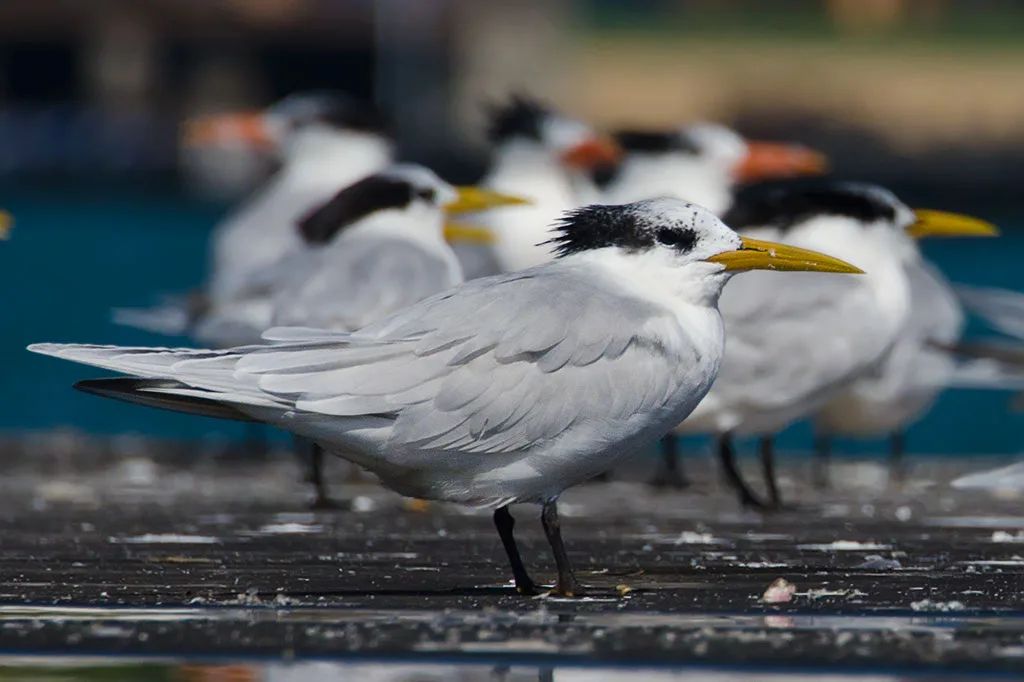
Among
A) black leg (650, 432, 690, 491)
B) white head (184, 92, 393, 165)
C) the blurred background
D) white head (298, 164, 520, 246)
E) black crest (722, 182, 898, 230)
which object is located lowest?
black leg (650, 432, 690, 491)

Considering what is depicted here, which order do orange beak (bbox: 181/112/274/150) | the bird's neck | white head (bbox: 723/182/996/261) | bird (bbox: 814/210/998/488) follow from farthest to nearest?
orange beak (bbox: 181/112/274/150)
the bird's neck
bird (bbox: 814/210/998/488)
white head (bbox: 723/182/996/261)

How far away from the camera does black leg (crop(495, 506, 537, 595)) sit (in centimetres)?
536

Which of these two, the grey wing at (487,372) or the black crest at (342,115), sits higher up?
the black crest at (342,115)

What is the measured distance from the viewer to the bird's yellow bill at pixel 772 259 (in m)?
5.67

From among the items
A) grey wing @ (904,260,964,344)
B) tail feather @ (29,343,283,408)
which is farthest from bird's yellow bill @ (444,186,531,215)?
tail feather @ (29,343,283,408)

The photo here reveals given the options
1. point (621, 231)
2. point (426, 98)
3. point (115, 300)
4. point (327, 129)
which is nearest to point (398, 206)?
point (327, 129)

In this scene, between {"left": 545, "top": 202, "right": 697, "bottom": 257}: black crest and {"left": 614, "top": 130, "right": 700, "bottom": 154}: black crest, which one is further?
{"left": 614, "top": 130, "right": 700, "bottom": 154}: black crest

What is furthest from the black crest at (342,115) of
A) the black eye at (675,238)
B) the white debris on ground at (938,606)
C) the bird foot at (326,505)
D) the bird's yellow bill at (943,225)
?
the white debris on ground at (938,606)

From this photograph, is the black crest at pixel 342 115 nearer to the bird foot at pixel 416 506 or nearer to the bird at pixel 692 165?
the bird at pixel 692 165

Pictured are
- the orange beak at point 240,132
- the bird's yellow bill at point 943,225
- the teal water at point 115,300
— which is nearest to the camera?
the bird's yellow bill at point 943,225

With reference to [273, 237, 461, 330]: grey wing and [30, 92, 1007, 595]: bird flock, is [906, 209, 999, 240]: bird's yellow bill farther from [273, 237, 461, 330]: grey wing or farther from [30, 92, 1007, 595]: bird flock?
[273, 237, 461, 330]: grey wing

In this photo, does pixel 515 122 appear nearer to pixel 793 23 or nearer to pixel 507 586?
pixel 507 586

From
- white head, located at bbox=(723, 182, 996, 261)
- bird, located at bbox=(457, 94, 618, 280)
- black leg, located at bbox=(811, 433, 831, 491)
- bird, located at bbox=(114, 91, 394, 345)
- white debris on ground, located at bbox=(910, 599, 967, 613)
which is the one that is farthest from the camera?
bird, located at bbox=(457, 94, 618, 280)

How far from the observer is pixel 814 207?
8836 millimetres
